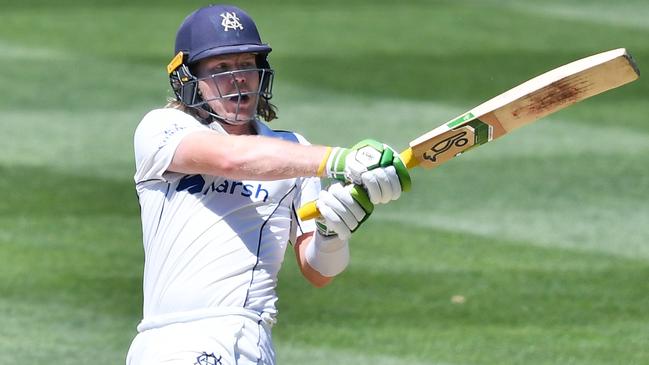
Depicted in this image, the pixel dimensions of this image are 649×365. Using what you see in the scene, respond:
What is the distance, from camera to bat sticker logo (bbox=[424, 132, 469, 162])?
4762 mm

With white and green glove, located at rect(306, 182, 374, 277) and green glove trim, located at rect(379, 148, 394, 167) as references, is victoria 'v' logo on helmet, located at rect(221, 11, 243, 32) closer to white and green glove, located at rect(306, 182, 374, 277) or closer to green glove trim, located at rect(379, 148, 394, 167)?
white and green glove, located at rect(306, 182, 374, 277)

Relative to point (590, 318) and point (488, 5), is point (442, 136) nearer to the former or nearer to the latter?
point (590, 318)

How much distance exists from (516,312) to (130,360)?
147 inches

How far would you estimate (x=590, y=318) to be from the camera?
26.1ft

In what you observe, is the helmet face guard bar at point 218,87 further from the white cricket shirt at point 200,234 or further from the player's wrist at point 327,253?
the player's wrist at point 327,253

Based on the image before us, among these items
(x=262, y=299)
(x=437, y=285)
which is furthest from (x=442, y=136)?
(x=437, y=285)

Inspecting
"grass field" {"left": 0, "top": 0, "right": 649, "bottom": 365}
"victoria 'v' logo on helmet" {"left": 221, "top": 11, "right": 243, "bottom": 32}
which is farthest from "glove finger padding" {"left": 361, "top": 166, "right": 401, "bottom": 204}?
"grass field" {"left": 0, "top": 0, "right": 649, "bottom": 365}

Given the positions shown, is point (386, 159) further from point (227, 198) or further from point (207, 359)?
point (207, 359)

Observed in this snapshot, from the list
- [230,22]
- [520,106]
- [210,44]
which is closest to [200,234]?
[210,44]

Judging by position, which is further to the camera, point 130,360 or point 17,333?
point 17,333

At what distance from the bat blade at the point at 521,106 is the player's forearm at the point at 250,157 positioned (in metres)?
0.41

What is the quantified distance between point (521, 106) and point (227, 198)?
1.18 metres

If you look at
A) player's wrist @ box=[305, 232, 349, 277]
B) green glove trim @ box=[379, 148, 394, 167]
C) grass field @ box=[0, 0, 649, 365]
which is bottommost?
grass field @ box=[0, 0, 649, 365]

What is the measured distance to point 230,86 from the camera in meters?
5.03
